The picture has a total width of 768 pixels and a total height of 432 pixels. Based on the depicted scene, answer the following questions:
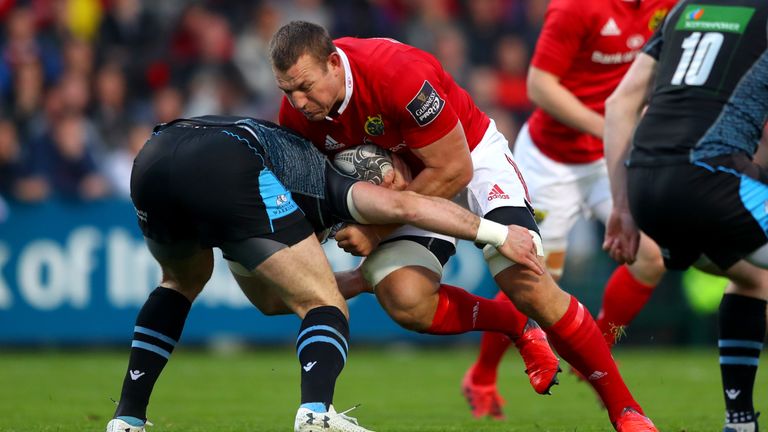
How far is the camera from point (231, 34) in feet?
48.2

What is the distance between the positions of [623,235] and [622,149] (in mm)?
395

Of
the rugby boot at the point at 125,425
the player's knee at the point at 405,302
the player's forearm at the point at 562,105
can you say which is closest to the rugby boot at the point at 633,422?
the player's knee at the point at 405,302

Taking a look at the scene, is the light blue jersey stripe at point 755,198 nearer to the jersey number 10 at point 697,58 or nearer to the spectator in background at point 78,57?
the jersey number 10 at point 697,58

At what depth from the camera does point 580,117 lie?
7586 mm

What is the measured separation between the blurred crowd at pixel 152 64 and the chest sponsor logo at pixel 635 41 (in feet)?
19.9

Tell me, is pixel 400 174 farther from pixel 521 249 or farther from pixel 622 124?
pixel 622 124

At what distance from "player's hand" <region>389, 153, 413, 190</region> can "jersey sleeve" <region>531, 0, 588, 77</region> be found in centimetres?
196

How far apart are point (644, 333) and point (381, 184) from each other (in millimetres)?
7378

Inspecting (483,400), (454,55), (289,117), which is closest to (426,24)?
(454,55)

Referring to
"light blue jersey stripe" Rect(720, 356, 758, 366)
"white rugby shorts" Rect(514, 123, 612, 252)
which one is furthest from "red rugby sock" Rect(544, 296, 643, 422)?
"white rugby shorts" Rect(514, 123, 612, 252)

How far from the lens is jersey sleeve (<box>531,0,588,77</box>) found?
759 cm

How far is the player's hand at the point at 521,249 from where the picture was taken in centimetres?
552

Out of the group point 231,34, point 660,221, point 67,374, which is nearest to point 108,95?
point 231,34

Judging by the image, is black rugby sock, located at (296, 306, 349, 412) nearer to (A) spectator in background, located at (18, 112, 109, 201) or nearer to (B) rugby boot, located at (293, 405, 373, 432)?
(B) rugby boot, located at (293, 405, 373, 432)
